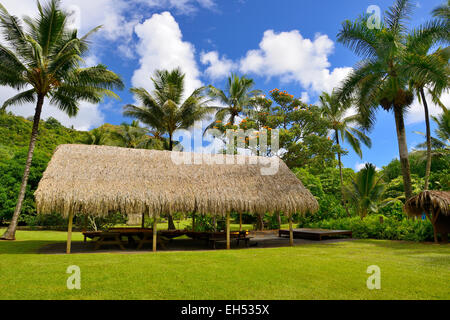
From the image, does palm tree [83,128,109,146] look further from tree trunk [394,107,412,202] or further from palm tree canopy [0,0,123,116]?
tree trunk [394,107,412,202]

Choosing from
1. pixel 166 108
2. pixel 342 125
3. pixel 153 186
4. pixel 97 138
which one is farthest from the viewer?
pixel 97 138

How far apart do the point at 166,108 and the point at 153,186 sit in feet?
30.5

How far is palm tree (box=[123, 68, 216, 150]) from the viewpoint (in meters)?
18.9

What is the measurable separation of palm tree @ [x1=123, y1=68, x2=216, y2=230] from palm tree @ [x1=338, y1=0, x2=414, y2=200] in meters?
9.06

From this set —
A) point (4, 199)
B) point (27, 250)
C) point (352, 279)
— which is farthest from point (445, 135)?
point (4, 199)

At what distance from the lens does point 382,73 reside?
1311 cm

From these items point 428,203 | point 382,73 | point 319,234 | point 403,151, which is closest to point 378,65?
point 382,73

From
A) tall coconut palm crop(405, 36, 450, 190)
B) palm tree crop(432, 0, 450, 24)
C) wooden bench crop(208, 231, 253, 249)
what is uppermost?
palm tree crop(432, 0, 450, 24)

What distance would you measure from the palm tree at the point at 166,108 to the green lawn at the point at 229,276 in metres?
11.9

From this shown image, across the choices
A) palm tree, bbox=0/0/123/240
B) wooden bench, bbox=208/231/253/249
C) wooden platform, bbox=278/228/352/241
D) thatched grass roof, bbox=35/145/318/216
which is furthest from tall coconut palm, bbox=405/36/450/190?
Answer: palm tree, bbox=0/0/123/240

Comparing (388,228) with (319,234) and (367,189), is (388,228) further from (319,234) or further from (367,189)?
(367,189)

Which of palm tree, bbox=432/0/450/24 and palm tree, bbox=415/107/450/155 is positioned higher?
palm tree, bbox=432/0/450/24

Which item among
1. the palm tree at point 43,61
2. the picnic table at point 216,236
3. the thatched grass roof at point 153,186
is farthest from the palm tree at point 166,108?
the picnic table at point 216,236

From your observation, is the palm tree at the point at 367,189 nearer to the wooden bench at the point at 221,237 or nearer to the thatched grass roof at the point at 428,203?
the thatched grass roof at the point at 428,203
